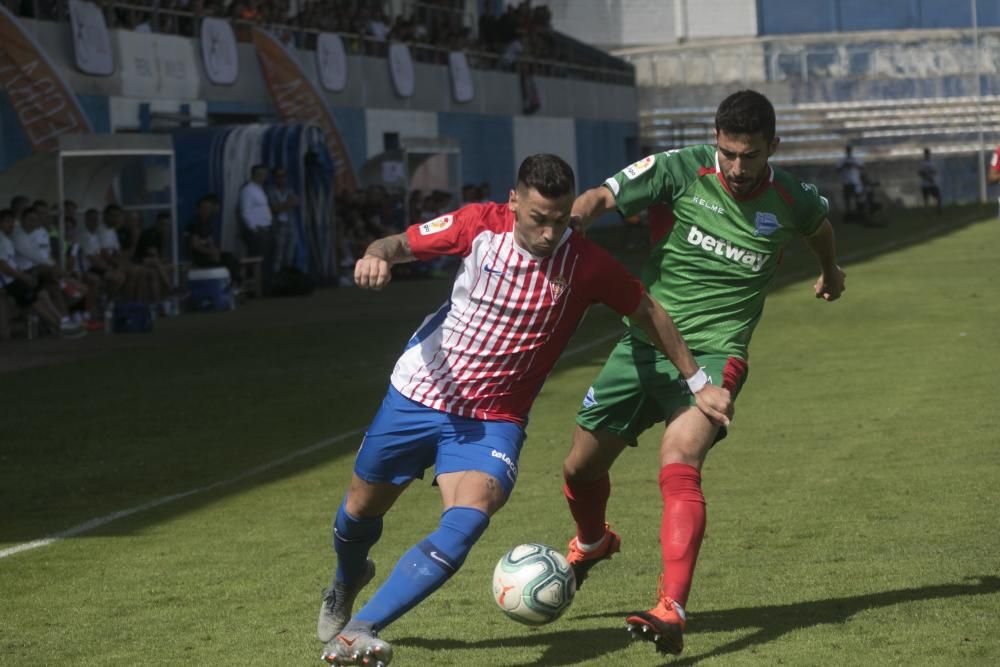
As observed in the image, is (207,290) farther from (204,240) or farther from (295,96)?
(295,96)

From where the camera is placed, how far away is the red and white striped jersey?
5.45 meters

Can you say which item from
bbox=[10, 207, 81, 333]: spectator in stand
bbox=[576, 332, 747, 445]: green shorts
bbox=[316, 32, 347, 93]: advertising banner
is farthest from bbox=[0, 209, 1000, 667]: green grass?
bbox=[316, 32, 347, 93]: advertising banner

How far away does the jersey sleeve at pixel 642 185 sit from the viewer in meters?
6.07

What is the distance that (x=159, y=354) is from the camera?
17359mm

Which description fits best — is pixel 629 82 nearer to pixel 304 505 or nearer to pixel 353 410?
pixel 353 410

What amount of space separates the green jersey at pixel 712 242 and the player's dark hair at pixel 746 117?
395 mm

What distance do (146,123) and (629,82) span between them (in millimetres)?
30246

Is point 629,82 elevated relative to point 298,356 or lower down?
elevated

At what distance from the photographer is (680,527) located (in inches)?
Answer: 220

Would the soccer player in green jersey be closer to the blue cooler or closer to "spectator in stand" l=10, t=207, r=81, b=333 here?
"spectator in stand" l=10, t=207, r=81, b=333

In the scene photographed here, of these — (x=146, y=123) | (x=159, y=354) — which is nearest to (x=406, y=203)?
(x=146, y=123)

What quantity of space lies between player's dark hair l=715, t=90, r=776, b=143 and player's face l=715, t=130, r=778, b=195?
0.02m

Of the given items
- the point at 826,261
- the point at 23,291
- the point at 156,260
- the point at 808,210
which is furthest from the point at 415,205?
the point at 808,210

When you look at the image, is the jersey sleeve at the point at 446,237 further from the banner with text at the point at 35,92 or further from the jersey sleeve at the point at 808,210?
the banner with text at the point at 35,92
